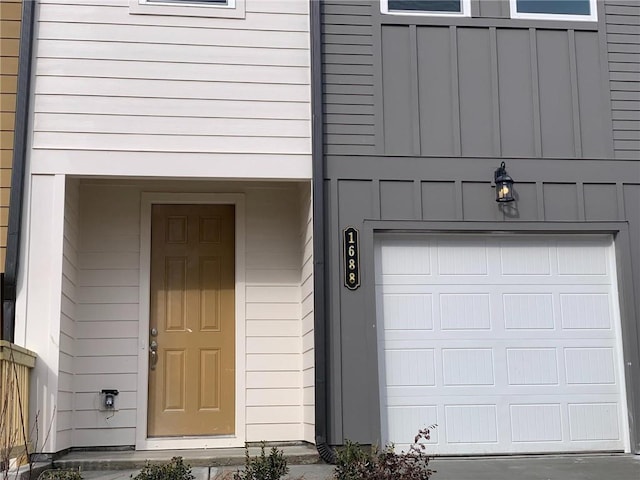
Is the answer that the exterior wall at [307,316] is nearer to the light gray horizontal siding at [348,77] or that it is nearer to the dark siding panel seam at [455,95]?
the light gray horizontal siding at [348,77]

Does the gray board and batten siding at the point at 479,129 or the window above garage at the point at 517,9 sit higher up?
the window above garage at the point at 517,9

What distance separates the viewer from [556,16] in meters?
6.78

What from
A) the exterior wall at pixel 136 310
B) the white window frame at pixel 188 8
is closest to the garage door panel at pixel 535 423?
the exterior wall at pixel 136 310

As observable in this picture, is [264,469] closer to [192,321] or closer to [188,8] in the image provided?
[192,321]

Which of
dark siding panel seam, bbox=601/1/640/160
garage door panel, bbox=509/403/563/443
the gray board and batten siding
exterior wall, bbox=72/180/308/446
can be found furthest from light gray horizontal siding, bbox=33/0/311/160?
garage door panel, bbox=509/403/563/443

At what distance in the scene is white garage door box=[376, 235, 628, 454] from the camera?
20.5 feet

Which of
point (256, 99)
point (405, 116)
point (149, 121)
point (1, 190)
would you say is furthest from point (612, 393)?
point (1, 190)

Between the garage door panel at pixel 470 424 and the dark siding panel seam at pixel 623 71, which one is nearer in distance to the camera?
the garage door panel at pixel 470 424

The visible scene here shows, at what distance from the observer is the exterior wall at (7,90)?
6008mm

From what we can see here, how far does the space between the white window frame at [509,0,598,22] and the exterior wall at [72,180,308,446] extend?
2.48 m

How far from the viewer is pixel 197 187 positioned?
23.0 feet

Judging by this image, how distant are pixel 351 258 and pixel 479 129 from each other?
5.15 ft

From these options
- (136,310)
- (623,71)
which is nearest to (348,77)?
(623,71)

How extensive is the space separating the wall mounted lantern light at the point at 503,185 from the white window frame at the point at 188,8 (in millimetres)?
2513
